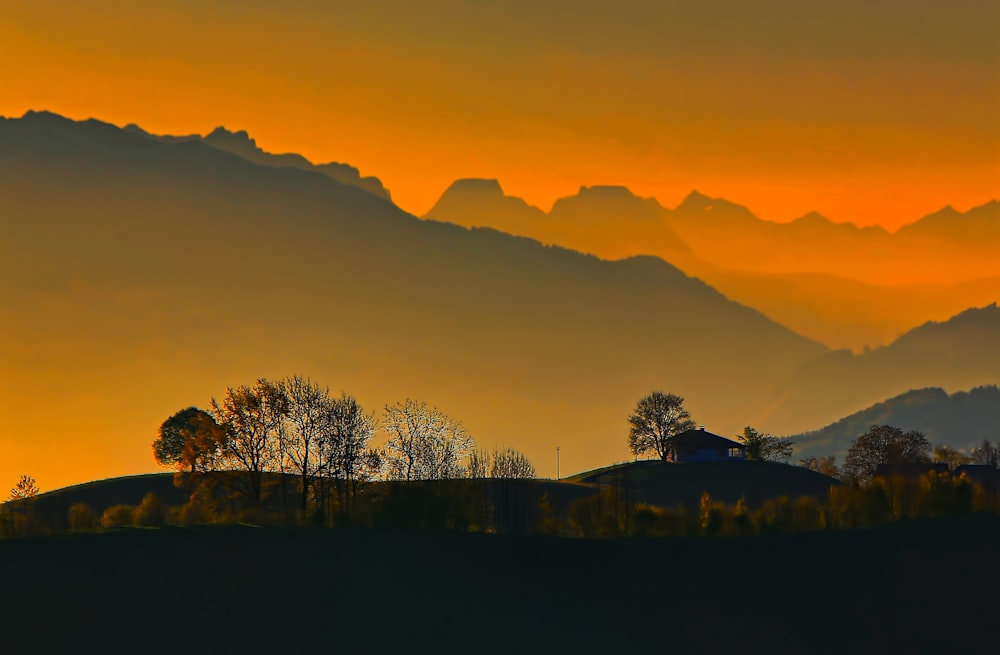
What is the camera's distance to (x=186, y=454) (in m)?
114

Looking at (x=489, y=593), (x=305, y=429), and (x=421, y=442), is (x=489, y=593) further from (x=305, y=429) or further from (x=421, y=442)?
(x=421, y=442)

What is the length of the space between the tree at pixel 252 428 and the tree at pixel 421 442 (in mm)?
22384

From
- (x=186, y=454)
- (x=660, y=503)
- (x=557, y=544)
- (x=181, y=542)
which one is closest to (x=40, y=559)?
(x=181, y=542)

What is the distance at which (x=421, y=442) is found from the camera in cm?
14975

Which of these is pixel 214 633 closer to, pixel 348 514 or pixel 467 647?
pixel 467 647

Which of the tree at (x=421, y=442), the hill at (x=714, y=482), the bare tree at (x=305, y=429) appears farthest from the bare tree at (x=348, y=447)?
the hill at (x=714, y=482)

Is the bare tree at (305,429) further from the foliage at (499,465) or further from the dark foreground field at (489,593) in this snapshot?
the dark foreground field at (489,593)

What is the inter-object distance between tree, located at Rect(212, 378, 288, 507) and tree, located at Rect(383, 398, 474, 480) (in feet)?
73.4

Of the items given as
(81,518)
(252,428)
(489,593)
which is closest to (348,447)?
(252,428)

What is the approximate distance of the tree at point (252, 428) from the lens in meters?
115

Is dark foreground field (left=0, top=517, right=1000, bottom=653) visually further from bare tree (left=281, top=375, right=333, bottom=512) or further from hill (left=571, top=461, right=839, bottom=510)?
hill (left=571, top=461, right=839, bottom=510)

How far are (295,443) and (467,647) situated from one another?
5705 cm

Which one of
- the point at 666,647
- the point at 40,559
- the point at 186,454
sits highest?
the point at 186,454

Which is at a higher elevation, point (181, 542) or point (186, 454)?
point (186, 454)
